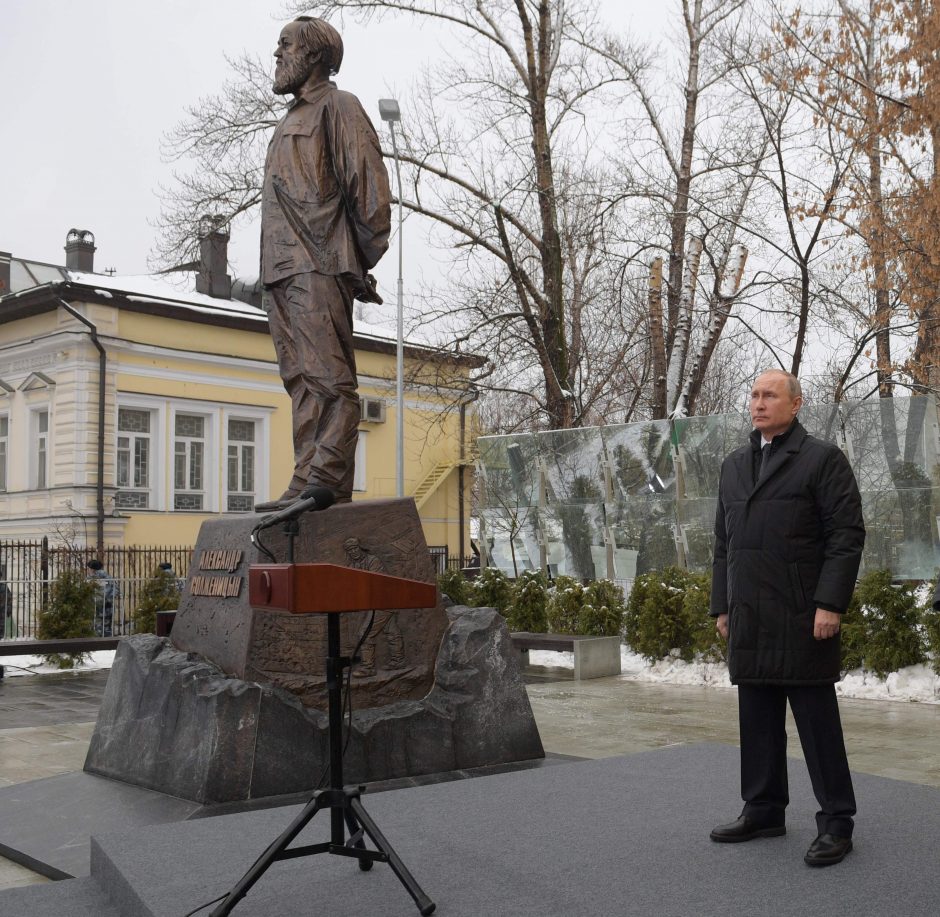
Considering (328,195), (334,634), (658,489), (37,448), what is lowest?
(334,634)

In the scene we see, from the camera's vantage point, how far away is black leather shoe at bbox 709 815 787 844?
177 inches

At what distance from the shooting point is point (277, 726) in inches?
240

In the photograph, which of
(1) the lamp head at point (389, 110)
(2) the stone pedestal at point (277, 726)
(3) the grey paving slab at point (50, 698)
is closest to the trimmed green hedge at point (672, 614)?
(2) the stone pedestal at point (277, 726)

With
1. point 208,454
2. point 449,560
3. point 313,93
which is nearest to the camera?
point 313,93

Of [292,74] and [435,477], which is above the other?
[292,74]

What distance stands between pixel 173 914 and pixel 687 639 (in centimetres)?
974

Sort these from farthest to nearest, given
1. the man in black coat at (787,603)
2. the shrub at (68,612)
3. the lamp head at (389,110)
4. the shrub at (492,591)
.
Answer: the lamp head at (389,110), the shrub at (492,591), the shrub at (68,612), the man in black coat at (787,603)

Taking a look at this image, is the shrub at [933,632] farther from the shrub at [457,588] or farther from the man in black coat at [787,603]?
the shrub at [457,588]

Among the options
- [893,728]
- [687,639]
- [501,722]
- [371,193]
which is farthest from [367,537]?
[687,639]

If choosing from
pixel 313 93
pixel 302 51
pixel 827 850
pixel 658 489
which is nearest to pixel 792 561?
pixel 827 850

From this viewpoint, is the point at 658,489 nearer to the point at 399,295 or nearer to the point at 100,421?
the point at 399,295

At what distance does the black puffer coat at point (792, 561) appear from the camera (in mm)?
4320

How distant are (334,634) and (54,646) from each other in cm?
1135

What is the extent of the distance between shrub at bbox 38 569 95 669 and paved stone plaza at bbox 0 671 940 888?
2.38 m
